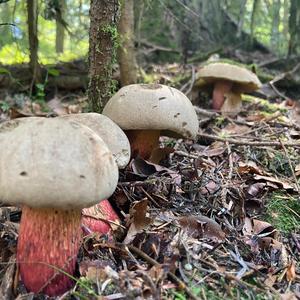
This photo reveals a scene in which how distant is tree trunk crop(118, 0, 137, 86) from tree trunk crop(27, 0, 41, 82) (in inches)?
32.5

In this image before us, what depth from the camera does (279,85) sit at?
5930 millimetres

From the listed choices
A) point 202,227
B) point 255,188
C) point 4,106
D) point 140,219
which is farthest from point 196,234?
point 4,106

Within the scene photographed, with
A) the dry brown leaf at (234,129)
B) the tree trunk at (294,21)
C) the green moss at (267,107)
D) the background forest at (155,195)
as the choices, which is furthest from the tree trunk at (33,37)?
the tree trunk at (294,21)

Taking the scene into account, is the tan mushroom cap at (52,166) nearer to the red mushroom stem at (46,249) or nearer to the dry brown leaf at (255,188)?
the red mushroom stem at (46,249)

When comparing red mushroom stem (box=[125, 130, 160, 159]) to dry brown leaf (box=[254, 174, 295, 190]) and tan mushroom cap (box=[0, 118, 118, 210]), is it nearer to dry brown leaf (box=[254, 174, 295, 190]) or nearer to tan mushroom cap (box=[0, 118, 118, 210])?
dry brown leaf (box=[254, 174, 295, 190])

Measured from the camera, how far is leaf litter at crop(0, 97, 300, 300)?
1812 millimetres

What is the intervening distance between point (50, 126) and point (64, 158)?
0.17 meters

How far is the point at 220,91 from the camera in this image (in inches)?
197

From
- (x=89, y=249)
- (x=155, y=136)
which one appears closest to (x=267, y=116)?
(x=155, y=136)

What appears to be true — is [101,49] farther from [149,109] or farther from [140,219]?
[140,219]

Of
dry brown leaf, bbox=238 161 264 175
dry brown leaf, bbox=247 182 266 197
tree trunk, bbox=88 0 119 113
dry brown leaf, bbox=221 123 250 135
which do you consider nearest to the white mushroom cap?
tree trunk, bbox=88 0 119 113

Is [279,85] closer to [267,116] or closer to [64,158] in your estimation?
[267,116]

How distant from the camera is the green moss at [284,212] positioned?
8.30ft

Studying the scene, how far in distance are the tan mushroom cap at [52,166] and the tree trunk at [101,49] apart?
1.29 m
